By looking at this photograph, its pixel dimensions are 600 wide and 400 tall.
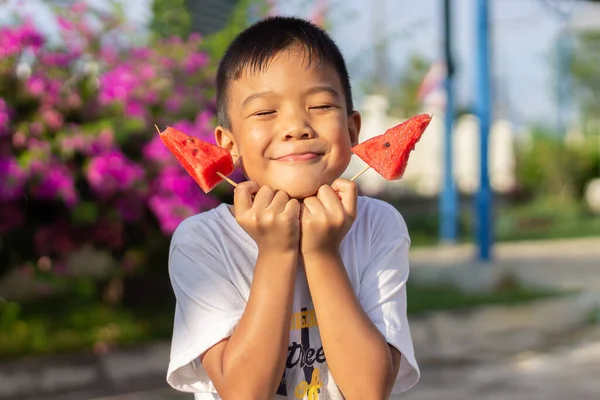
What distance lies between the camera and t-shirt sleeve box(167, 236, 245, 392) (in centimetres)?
171

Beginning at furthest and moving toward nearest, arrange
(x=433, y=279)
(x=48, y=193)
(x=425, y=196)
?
(x=425, y=196) < (x=433, y=279) < (x=48, y=193)

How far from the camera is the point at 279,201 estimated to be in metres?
1.62

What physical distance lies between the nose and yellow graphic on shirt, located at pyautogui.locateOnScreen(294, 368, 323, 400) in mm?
478

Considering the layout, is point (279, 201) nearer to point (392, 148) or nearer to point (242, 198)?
point (242, 198)

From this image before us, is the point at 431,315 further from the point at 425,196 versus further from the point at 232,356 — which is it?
the point at 425,196

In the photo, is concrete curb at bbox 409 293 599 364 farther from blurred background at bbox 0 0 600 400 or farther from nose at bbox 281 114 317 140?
nose at bbox 281 114 317 140

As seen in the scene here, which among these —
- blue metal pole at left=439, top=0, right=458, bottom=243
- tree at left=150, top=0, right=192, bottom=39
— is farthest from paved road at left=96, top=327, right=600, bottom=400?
blue metal pole at left=439, top=0, right=458, bottom=243

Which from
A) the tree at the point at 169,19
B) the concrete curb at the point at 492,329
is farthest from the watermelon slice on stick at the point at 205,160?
the tree at the point at 169,19

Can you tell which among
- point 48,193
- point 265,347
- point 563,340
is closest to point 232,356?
point 265,347

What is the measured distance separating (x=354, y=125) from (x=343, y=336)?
1.66ft

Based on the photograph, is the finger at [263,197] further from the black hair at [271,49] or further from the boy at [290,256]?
the black hair at [271,49]

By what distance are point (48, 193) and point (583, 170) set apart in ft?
77.1

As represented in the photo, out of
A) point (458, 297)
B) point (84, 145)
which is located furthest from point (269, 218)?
point (458, 297)

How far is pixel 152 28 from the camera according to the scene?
723 centimetres
